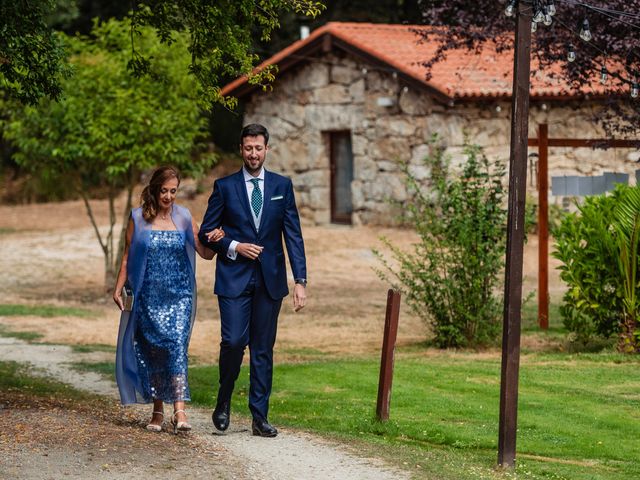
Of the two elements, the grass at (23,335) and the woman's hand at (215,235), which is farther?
the grass at (23,335)

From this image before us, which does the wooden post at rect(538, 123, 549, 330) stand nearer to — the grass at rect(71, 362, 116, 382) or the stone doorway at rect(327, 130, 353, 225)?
the grass at rect(71, 362, 116, 382)

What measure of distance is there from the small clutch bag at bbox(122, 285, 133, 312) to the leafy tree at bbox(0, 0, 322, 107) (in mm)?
1769

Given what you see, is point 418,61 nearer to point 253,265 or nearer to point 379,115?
point 379,115

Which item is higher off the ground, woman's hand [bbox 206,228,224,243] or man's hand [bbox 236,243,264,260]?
woman's hand [bbox 206,228,224,243]

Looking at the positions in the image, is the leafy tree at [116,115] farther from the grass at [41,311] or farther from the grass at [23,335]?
the grass at [23,335]

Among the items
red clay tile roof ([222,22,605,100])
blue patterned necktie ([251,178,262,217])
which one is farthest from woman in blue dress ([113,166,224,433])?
red clay tile roof ([222,22,605,100])

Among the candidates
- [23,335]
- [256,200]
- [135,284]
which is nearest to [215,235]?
[256,200]

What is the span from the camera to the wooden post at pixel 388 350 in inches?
356

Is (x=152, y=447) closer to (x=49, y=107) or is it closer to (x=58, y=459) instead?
(x=58, y=459)

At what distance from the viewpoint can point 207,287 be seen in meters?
20.4

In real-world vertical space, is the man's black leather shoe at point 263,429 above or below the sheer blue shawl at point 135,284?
below

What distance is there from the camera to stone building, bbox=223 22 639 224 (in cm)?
2462

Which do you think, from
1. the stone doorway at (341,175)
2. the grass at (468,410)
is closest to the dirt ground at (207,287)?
the stone doorway at (341,175)

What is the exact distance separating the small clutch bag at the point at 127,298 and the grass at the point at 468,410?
1545mm
